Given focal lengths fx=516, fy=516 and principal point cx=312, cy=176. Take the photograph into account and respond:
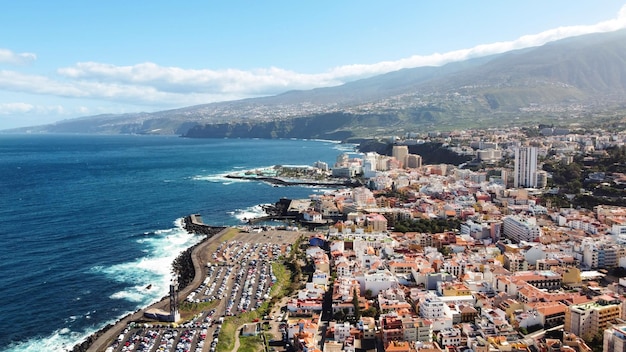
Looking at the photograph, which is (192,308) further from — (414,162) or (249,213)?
(414,162)

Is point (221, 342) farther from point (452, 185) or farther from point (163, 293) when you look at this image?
point (452, 185)

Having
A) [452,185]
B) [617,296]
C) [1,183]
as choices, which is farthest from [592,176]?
[1,183]

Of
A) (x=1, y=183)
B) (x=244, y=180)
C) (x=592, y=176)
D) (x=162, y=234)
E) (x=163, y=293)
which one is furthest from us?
(x=244, y=180)

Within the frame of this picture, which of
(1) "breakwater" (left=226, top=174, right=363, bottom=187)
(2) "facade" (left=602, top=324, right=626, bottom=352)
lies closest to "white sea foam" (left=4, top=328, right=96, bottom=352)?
(2) "facade" (left=602, top=324, right=626, bottom=352)

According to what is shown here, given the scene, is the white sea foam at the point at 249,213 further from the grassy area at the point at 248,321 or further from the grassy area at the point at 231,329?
the grassy area at the point at 231,329

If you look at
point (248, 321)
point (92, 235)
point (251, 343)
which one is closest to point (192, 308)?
point (248, 321)
